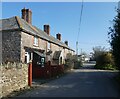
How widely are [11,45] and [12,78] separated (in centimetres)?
1541

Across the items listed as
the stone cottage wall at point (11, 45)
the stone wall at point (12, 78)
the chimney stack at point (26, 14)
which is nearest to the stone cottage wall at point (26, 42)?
the stone cottage wall at point (11, 45)

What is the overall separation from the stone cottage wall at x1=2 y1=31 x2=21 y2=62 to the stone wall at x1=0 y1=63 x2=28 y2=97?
11.6 m

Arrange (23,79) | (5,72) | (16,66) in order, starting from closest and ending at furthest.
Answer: (5,72) < (16,66) < (23,79)

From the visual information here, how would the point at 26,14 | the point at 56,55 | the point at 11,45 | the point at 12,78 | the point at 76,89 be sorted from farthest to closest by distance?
the point at 56,55, the point at 26,14, the point at 11,45, the point at 76,89, the point at 12,78

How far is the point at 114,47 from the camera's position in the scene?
24047 millimetres

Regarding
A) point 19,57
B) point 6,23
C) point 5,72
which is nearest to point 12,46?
point 19,57

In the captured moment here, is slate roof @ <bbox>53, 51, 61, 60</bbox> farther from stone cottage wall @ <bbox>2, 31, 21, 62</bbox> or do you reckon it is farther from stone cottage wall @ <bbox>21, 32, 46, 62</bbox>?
stone cottage wall @ <bbox>2, 31, 21, 62</bbox>

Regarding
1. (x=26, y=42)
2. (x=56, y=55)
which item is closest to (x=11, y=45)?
(x=26, y=42)

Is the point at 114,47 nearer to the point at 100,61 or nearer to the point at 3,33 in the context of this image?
the point at 3,33

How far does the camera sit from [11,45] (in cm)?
3072

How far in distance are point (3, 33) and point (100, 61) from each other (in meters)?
34.1

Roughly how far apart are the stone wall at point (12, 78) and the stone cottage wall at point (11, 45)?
455 inches

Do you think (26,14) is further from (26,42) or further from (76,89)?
(76,89)

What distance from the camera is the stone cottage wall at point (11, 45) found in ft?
99.6
